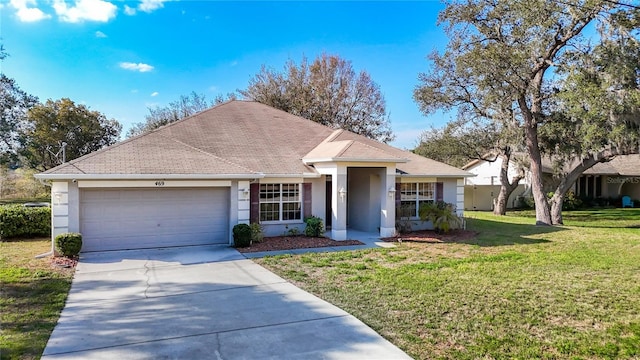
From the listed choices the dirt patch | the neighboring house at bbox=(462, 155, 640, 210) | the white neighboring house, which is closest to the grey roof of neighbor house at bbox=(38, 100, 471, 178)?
the dirt patch

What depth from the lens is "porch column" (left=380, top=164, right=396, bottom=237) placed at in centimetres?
1426

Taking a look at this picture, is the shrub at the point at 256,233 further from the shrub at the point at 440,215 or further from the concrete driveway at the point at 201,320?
the shrub at the point at 440,215

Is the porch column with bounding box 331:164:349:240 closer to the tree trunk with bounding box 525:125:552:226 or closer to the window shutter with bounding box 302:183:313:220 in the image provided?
the window shutter with bounding box 302:183:313:220

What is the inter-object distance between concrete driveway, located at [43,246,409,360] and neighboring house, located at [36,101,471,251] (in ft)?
8.72

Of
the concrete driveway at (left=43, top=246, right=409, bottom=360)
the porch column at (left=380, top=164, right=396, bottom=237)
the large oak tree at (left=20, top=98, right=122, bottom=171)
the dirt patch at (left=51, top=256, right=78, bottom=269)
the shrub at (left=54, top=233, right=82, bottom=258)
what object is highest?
the large oak tree at (left=20, top=98, right=122, bottom=171)

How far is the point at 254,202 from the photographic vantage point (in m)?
13.9

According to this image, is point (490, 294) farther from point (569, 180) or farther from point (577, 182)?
point (577, 182)

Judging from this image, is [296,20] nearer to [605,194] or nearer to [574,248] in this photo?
[574,248]

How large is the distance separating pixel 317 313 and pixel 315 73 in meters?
28.9

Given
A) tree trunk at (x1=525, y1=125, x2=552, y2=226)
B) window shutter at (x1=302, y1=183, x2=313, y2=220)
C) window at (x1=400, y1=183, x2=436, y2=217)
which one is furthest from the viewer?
tree trunk at (x1=525, y1=125, x2=552, y2=226)

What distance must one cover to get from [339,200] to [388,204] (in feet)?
6.18

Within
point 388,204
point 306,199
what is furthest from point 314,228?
point 388,204

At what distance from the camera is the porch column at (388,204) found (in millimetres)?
14258

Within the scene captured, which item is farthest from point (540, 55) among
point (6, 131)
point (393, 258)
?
point (6, 131)
